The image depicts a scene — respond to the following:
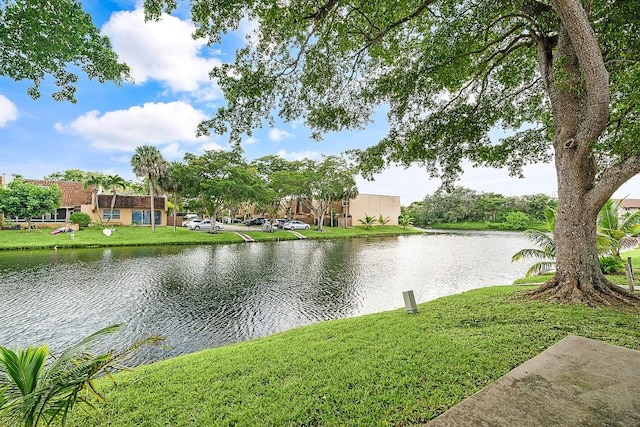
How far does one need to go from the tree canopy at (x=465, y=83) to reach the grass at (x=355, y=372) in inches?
71.9

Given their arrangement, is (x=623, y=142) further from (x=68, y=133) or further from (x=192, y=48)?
(x=68, y=133)

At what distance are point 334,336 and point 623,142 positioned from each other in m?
6.57

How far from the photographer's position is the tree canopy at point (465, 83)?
5.20 meters

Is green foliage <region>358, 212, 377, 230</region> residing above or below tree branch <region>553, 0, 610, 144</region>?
below

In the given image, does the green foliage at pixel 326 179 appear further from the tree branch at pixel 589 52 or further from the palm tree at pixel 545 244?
the tree branch at pixel 589 52

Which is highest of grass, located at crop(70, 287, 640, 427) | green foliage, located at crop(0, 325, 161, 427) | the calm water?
green foliage, located at crop(0, 325, 161, 427)

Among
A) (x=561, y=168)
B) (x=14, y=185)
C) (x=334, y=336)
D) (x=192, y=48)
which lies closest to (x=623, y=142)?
(x=561, y=168)

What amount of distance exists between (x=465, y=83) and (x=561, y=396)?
865 cm

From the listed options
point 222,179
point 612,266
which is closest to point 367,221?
point 222,179

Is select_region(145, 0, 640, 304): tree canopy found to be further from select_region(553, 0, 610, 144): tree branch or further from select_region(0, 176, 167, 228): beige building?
select_region(0, 176, 167, 228): beige building

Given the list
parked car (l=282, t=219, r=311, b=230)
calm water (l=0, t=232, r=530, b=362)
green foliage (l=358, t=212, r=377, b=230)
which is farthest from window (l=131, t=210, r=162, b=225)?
green foliage (l=358, t=212, r=377, b=230)

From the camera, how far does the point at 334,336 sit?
5.27m

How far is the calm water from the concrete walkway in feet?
19.5

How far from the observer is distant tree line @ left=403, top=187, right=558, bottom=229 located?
50.6 meters
